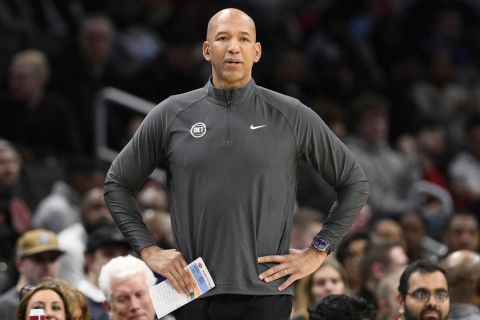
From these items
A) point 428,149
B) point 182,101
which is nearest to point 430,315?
point 182,101

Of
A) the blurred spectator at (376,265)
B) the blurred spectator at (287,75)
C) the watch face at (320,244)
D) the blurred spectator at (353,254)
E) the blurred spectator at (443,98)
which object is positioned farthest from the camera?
the blurred spectator at (443,98)

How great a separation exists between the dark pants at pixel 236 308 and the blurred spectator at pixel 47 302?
1733 millimetres

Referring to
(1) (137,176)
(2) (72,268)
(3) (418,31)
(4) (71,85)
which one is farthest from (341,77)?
(1) (137,176)

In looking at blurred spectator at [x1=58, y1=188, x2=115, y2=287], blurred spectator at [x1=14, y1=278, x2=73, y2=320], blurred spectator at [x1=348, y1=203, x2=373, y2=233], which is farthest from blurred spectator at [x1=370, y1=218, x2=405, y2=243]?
blurred spectator at [x1=14, y1=278, x2=73, y2=320]

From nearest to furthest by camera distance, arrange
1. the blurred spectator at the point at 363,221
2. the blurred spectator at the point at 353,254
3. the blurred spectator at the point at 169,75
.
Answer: the blurred spectator at the point at 353,254, the blurred spectator at the point at 363,221, the blurred spectator at the point at 169,75

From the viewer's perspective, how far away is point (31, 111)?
11.4 meters

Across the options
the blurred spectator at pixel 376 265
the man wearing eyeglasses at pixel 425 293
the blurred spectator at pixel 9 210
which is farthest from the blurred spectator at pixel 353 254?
the man wearing eyeglasses at pixel 425 293

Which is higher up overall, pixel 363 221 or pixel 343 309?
pixel 363 221

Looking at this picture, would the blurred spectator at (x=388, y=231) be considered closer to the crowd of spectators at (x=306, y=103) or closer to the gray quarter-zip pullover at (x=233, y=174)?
the crowd of spectators at (x=306, y=103)

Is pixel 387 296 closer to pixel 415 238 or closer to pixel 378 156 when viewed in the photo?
pixel 415 238

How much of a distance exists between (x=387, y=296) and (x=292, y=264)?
3144mm

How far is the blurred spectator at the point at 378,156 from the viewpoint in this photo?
12578 millimetres

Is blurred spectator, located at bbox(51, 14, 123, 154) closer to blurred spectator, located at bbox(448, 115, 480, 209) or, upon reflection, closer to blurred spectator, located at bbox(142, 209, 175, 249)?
blurred spectator, located at bbox(142, 209, 175, 249)

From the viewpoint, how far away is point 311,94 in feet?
47.0
